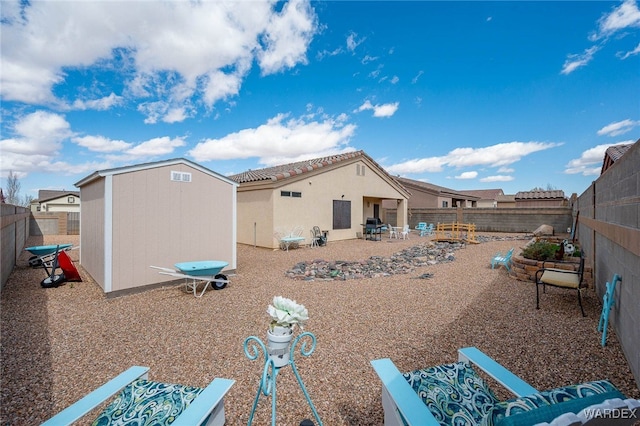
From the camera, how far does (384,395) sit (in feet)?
6.95

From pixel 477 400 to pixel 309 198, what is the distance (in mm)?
12357

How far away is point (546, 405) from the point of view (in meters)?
1.17

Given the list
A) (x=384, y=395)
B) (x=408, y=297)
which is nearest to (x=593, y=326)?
(x=408, y=297)

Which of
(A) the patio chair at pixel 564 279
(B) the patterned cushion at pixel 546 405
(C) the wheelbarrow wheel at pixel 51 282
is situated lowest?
(C) the wheelbarrow wheel at pixel 51 282

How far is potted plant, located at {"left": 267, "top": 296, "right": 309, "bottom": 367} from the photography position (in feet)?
6.13

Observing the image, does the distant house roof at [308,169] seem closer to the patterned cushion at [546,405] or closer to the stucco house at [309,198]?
the stucco house at [309,198]

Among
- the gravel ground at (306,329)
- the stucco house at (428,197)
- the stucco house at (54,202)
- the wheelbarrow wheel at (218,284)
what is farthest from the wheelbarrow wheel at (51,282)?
the stucco house at (54,202)

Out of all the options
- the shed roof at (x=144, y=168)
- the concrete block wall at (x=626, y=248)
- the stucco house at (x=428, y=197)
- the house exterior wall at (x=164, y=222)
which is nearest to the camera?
the concrete block wall at (x=626, y=248)

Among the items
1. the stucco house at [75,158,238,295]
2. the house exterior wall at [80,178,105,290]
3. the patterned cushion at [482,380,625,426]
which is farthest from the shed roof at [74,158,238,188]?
the patterned cushion at [482,380,625,426]

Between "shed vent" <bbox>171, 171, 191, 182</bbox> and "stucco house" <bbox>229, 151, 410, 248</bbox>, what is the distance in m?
5.54

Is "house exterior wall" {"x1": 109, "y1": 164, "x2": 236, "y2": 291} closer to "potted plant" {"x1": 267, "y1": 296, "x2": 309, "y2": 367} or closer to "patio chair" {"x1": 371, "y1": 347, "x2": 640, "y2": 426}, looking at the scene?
"potted plant" {"x1": 267, "y1": 296, "x2": 309, "y2": 367}

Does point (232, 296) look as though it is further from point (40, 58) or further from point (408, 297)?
point (40, 58)

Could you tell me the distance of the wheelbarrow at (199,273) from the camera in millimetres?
5897

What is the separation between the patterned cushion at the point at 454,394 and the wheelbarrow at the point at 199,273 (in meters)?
4.84
